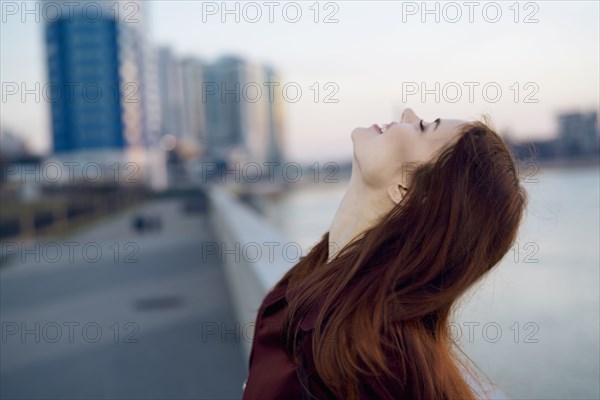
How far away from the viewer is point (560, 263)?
2303 millimetres

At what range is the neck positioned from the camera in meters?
1.48

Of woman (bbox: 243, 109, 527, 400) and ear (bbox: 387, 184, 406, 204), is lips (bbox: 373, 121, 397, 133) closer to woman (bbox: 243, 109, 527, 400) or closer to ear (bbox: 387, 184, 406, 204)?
woman (bbox: 243, 109, 527, 400)

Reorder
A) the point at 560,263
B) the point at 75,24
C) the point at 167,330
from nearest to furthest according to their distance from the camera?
1. the point at 560,263
2. the point at 167,330
3. the point at 75,24

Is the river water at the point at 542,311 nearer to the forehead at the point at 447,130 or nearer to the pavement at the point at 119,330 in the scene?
the forehead at the point at 447,130

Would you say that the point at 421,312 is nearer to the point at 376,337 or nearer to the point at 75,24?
the point at 376,337

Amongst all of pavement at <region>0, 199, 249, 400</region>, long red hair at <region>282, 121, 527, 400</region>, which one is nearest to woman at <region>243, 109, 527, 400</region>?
long red hair at <region>282, 121, 527, 400</region>

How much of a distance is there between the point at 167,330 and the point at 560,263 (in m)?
4.03

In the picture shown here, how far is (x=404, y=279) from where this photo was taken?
4.11 feet

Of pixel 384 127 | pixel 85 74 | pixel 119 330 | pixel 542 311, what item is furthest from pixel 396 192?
pixel 85 74

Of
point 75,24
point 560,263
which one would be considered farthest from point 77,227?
point 75,24

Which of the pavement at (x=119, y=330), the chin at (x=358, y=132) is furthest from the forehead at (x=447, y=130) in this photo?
the pavement at (x=119, y=330)

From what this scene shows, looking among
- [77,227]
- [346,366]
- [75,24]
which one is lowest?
[77,227]

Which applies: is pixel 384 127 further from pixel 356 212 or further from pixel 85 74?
pixel 85 74

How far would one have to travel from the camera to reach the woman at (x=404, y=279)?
3.81 feet
